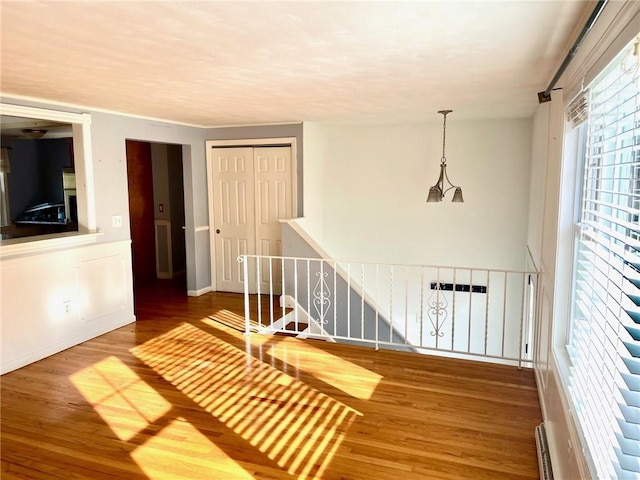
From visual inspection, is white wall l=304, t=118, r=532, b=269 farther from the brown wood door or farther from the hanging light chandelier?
the brown wood door

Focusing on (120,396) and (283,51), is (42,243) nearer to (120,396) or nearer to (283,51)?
(120,396)

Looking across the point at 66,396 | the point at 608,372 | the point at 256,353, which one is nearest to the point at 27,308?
the point at 66,396

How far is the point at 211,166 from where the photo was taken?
6.35 meters

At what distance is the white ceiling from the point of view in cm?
197

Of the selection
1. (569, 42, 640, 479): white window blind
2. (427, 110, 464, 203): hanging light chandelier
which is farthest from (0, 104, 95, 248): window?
(569, 42, 640, 479): white window blind

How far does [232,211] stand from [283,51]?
399cm

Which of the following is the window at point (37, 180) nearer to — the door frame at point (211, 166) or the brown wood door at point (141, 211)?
the brown wood door at point (141, 211)

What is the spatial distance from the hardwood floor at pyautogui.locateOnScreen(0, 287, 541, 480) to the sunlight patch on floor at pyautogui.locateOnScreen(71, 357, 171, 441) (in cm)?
1

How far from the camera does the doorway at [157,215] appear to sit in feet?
23.2

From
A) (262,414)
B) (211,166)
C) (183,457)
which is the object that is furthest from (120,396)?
(211,166)

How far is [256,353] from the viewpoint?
416 cm

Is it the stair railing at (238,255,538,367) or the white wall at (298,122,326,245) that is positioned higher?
the white wall at (298,122,326,245)

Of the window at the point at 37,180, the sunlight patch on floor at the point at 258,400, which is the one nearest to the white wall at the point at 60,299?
the sunlight patch on floor at the point at 258,400

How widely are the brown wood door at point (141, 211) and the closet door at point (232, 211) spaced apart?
4.83 feet
